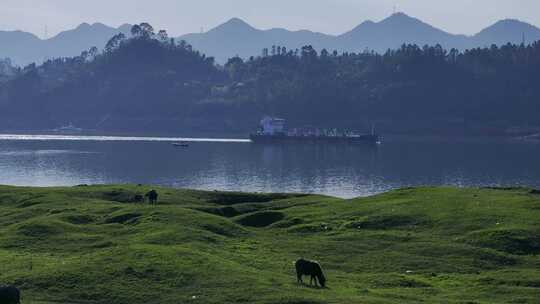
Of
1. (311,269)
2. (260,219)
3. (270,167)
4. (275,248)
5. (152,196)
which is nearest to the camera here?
(311,269)

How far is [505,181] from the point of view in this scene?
123062 mm

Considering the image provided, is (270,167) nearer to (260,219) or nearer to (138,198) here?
(138,198)

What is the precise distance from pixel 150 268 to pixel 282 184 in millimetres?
83106

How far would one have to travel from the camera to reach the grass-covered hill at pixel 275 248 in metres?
28.7

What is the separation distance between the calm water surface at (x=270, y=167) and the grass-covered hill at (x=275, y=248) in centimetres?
5455

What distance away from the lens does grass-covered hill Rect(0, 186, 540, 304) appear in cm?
2872

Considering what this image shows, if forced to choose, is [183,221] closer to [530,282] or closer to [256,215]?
[256,215]

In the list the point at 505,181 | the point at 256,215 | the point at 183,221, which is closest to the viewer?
the point at 183,221

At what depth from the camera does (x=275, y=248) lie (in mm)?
37750

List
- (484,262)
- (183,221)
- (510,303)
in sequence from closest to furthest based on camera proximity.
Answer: (510,303) → (484,262) → (183,221)

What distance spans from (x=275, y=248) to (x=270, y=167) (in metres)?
107

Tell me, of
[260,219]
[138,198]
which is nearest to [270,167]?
[138,198]

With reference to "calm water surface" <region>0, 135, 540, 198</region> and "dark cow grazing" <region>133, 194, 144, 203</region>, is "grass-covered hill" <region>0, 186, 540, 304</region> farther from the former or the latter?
A: "calm water surface" <region>0, 135, 540, 198</region>

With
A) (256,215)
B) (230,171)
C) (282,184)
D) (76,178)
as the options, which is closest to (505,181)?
(282,184)
